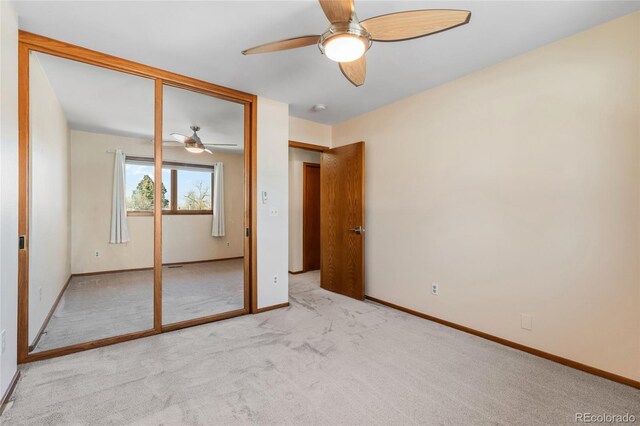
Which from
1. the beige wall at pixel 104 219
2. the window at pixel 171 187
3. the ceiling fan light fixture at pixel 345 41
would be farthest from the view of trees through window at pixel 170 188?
the ceiling fan light fixture at pixel 345 41

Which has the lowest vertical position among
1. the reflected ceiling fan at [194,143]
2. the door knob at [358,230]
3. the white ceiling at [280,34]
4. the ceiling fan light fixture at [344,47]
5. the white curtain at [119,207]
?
the door knob at [358,230]

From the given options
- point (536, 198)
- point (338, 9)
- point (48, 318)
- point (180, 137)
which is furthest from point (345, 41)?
point (48, 318)

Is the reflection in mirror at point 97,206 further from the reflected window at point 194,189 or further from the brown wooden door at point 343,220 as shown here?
the brown wooden door at point 343,220

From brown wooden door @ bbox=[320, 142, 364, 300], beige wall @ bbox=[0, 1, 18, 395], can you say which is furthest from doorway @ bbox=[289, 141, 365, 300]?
beige wall @ bbox=[0, 1, 18, 395]

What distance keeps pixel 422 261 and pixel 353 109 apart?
2074 millimetres

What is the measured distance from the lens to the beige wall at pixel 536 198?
2072mm

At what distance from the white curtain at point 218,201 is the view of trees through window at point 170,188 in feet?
0.19

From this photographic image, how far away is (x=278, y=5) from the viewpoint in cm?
190

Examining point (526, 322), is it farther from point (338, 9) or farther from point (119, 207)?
point (119, 207)

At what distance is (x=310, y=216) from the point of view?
581cm

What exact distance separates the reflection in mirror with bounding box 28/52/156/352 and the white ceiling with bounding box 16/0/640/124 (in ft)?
1.69

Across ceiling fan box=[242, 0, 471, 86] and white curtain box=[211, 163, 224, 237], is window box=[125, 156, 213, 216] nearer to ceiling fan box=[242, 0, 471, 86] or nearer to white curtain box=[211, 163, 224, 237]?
white curtain box=[211, 163, 224, 237]

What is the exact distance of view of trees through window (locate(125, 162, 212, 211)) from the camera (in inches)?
113

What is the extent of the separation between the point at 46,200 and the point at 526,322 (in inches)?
166
